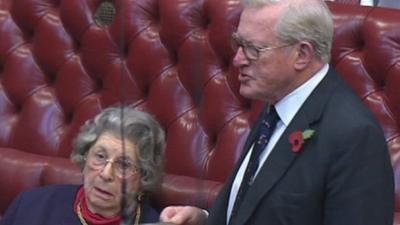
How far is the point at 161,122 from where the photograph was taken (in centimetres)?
256

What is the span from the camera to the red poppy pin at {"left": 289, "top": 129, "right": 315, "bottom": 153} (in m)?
1.73

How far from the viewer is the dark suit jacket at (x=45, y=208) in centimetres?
243

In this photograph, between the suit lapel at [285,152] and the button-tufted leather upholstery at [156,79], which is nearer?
the suit lapel at [285,152]

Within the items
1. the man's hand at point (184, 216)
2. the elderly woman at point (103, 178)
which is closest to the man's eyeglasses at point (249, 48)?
the man's hand at point (184, 216)

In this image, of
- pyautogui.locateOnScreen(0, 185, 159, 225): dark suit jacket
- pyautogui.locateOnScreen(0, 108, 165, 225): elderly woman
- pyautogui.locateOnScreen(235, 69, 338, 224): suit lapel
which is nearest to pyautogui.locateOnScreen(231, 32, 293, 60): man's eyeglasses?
pyautogui.locateOnScreen(235, 69, 338, 224): suit lapel

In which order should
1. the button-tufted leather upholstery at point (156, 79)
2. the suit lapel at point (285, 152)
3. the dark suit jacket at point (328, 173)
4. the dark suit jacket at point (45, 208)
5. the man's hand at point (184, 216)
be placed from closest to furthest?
the dark suit jacket at point (328, 173), the suit lapel at point (285, 152), the man's hand at point (184, 216), the button-tufted leather upholstery at point (156, 79), the dark suit jacket at point (45, 208)

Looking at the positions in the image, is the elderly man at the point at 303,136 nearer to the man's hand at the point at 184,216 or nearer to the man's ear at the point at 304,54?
the man's ear at the point at 304,54

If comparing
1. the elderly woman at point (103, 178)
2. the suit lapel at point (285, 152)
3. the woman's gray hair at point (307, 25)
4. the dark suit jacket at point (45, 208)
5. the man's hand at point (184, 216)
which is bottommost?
the dark suit jacket at point (45, 208)

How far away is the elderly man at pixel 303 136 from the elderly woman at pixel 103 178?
505 mm

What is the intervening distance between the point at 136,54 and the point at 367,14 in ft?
2.10

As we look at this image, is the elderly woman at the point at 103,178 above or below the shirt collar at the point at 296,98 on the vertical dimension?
below

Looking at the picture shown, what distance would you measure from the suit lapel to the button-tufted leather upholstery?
0.51 meters

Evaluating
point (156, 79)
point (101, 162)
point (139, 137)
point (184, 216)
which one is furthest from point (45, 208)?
point (184, 216)

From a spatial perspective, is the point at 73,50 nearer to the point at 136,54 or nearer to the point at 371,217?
the point at 136,54
